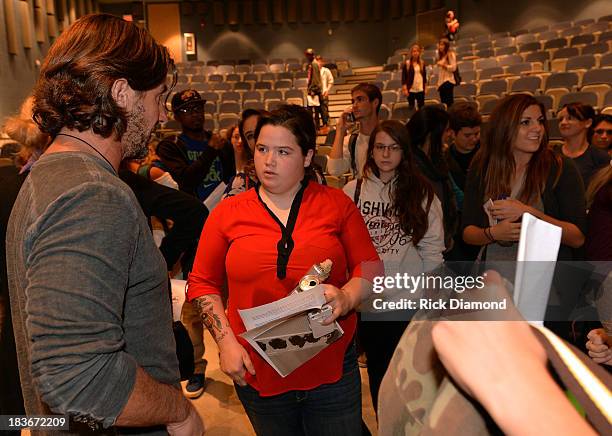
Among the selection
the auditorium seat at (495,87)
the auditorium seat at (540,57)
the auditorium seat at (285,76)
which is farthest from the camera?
the auditorium seat at (285,76)

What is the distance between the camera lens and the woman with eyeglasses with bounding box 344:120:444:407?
6.91ft

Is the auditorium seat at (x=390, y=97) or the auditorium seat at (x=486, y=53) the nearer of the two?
the auditorium seat at (x=390, y=97)

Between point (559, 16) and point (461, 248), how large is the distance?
13.9 m

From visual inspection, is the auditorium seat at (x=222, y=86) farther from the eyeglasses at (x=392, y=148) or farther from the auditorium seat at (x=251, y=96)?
the eyeglasses at (x=392, y=148)

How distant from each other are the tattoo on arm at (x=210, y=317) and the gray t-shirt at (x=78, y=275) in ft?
2.24

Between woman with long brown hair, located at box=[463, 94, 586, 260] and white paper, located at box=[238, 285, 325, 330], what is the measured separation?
0.96 m

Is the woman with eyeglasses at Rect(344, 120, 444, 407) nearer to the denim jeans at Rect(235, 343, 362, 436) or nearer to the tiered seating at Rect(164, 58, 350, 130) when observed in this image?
the denim jeans at Rect(235, 343, 362, 436)

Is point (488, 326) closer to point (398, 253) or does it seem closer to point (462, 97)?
point (398, 253)

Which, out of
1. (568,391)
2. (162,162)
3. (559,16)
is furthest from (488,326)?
(559,16)

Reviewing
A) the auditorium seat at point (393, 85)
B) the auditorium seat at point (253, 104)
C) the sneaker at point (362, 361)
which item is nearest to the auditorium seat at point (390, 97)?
the auditorium seat at point (393, 85)

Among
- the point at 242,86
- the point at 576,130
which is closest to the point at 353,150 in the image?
the point at 576,130

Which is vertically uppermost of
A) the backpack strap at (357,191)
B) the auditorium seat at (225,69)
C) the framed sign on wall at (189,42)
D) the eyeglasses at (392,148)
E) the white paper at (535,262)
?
the framed sign on wall at (189,42)

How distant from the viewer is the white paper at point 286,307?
4.36 feet

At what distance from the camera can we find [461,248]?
234 cm
